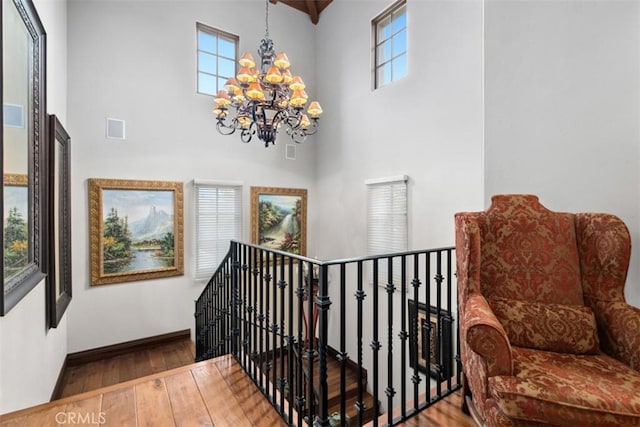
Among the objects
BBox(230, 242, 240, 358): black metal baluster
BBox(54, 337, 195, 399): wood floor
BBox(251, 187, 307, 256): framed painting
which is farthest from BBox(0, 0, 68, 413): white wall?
BBox(251, 187, 307, 256): framed painting

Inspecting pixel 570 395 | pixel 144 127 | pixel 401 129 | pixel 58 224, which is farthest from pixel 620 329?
pixel 144 127

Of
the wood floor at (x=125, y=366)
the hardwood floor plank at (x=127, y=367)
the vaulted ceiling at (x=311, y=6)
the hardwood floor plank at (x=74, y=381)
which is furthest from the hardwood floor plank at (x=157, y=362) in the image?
the vaulted ceiling at (x=311, y=6)

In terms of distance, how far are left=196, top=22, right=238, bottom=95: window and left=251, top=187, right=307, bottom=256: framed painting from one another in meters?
1.79

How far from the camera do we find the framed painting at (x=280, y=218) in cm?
515

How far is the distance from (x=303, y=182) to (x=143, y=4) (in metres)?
3.48

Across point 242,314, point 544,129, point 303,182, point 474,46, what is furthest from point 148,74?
point 544,129

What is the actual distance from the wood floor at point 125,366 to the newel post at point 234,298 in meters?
2.04

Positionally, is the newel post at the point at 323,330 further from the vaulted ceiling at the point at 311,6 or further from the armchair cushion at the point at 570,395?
the vaulted ceiling at the point at 311,6

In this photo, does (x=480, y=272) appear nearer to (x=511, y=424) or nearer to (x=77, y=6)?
(x=511, y=424)

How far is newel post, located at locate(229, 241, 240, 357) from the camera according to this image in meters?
2.44

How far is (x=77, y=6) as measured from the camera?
151 inches

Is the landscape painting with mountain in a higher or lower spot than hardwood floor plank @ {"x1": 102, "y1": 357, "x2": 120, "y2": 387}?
higher
